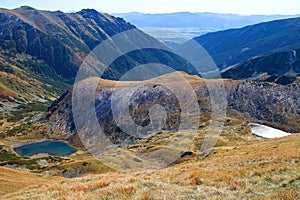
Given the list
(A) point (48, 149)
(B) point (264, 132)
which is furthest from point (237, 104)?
(A) point (48, 149)

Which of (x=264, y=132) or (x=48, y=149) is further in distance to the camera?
(x=48, y=149)

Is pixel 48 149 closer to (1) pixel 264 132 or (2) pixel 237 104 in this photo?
(2) pixel 237 104

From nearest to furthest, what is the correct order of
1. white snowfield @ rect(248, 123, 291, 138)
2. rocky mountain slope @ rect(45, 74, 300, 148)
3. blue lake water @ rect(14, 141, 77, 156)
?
white snowfield @ rect(248, 123, 291, 138) → rocky mountain slope @ rect(45, 74, 300, 148) → blue lake water @ rect(14, 141, 77, 156)

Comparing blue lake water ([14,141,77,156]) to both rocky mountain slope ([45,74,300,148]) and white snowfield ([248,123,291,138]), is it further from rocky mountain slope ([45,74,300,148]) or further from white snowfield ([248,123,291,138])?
white snowfield ([248,123,291,138])

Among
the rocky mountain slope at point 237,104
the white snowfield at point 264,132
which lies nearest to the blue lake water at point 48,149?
the rocky mountain slope at point 237,104

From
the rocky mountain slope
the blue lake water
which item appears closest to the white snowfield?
the rocky mountain slope

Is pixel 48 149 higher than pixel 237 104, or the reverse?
pixel 237 104

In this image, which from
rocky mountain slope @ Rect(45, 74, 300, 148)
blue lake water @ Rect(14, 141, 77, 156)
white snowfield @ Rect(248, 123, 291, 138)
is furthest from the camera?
blue lake water @ Rect(14, 141, 77, 156)

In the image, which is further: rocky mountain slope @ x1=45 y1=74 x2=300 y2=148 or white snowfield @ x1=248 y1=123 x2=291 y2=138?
rocky mountain slope @ x1=45 y1=74 x2=300 y2=148

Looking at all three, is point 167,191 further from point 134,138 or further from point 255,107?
point 255,107

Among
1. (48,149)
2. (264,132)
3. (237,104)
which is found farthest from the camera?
(48,149)

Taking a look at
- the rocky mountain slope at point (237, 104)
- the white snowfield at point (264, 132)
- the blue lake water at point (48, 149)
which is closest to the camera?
the white snowfield at point (264, 132)

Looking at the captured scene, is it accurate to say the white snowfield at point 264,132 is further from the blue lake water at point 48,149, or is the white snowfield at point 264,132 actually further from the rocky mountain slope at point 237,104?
the blue lake water at point 48,149
